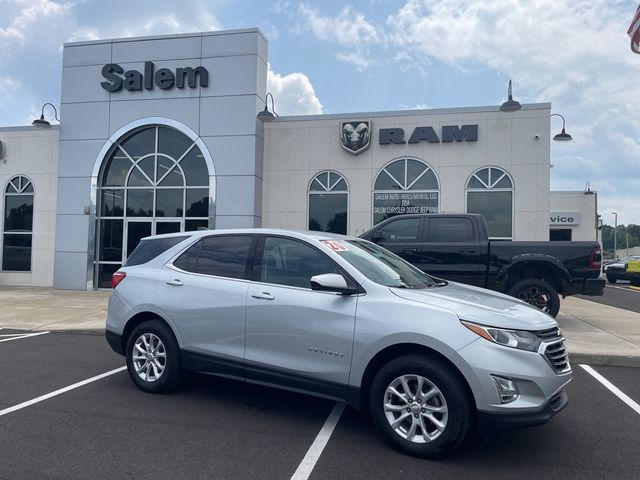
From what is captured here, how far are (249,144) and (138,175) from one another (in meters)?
4.07

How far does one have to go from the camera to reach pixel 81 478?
11.5 feet

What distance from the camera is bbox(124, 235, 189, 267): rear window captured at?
5.71 metres

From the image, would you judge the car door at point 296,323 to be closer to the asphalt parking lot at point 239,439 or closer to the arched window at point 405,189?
the asphalt parking lot at point 239,439

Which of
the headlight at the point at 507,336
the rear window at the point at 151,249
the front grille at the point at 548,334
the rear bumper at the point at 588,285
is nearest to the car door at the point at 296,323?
the headlight at the point at 507,336

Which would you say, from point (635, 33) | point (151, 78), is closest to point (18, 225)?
point (151, 78)

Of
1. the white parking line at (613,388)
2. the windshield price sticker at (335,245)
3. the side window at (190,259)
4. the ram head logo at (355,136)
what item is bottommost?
the white parking line at (613,388)

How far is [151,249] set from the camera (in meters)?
5.85

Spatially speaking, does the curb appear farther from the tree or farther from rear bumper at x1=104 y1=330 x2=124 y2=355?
the tree

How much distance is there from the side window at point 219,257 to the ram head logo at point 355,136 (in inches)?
426

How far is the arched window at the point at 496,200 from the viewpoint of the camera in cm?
1498

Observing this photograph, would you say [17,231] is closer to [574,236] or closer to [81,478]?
[81,478]

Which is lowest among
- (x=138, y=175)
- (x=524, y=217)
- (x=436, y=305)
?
(x=436, y=305)

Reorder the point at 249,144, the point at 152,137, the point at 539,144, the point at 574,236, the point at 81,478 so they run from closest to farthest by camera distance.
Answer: the point at 81,478
the point at 539,144
the point at 249,144
the point at 152,137
the point at 574,236

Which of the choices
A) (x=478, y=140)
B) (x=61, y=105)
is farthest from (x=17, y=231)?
(x=478, y=140)
